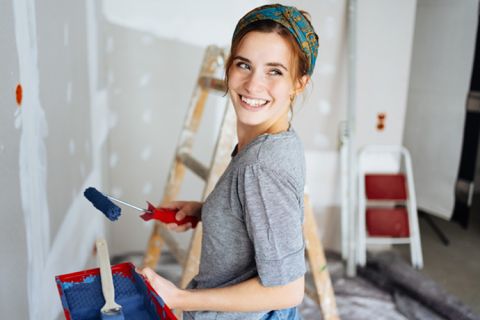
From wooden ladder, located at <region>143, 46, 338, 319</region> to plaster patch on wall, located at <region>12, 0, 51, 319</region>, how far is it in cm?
45

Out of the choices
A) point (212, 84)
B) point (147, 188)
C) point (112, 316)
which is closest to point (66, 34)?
point (212, 84)

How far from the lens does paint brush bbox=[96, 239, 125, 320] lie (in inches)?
25.2

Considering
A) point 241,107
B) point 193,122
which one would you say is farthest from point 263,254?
point 193,122

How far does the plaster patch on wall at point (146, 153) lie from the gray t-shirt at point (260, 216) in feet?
5.52

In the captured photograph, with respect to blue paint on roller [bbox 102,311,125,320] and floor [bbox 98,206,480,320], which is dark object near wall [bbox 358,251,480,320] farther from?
blue paint on roller [bbox 102,311,125,320]

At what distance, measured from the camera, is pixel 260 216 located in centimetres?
79

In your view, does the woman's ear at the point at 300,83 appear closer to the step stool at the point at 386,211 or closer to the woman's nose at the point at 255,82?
the woman's nose at the point at 255,82

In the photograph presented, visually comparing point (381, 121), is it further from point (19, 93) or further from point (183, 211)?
point (19, 93)

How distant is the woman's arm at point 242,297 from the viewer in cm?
83

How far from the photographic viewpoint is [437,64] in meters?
3.19

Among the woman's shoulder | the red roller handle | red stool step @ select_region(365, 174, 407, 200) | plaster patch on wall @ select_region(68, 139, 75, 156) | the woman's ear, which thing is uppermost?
the woman's ear

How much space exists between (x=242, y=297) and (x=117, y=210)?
274mm

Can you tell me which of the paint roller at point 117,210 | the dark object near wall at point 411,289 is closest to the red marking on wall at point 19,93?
the paint roller at point 117,210

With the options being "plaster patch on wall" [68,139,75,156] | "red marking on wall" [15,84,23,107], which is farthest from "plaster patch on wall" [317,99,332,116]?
"red marking on wall" [15,84,23,107]
